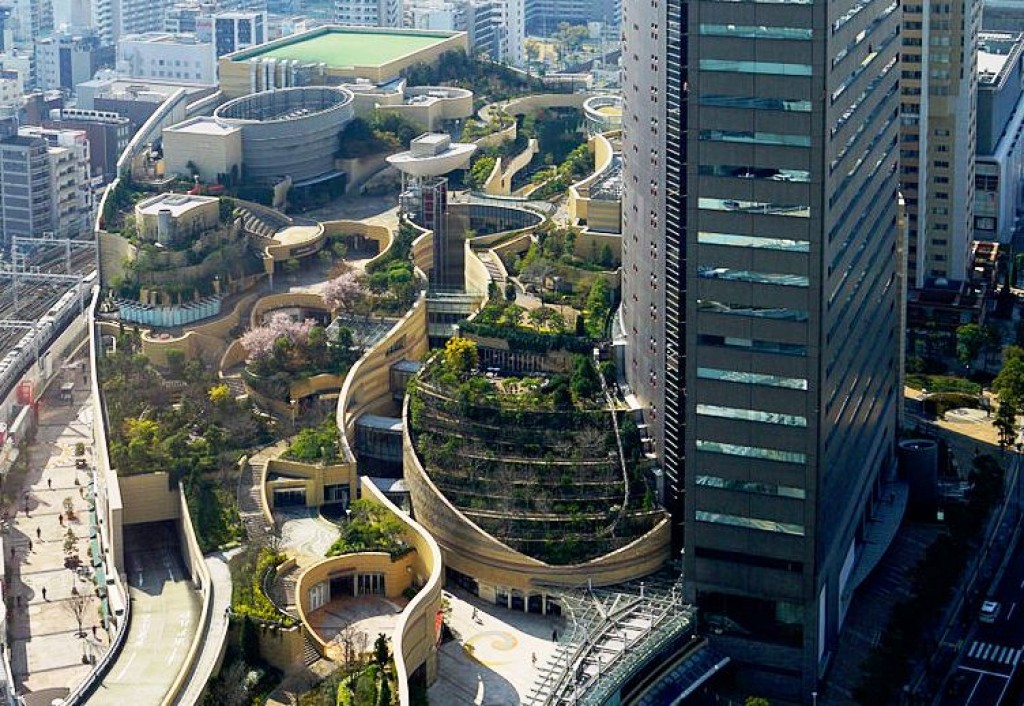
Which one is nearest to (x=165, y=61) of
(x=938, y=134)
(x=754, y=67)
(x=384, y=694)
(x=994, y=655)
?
(x=938, y=134)

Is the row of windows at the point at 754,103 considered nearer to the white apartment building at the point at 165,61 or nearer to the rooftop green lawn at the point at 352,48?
the rooftop green lawn at the point at 352,48

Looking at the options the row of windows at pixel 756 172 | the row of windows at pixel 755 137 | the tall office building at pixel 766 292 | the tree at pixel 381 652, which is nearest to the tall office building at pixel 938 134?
the tall office building at pixel 766 292

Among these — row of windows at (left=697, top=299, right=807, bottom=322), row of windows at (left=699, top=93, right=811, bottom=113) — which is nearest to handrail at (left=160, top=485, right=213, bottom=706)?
row of windows at (left=697, top=299, right=807, bottom=322)

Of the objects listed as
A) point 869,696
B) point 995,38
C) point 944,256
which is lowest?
point 869,696

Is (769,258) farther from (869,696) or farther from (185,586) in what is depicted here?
(185,586)

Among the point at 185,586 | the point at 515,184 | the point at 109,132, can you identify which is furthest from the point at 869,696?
the point at 109,132

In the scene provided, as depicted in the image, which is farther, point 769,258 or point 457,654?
point 457,654

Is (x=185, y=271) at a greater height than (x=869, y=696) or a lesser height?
greater

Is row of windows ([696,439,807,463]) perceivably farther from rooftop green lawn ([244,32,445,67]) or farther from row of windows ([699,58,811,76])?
rooftop green lawn ([244,32,445,67])
